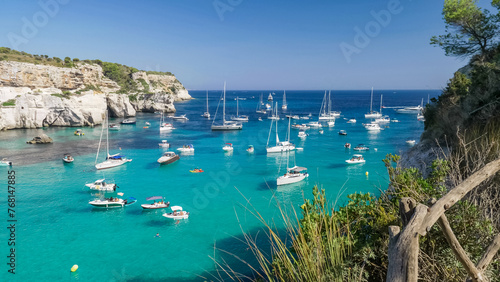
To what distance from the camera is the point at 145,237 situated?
16.0m

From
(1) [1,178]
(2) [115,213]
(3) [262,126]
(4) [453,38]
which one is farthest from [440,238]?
(3) [262,126]

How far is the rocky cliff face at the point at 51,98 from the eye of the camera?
45188 millimetres

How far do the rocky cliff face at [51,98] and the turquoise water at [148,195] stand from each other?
4886 mm

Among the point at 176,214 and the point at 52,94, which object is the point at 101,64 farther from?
the point at 176,214

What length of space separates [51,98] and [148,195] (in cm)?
3907

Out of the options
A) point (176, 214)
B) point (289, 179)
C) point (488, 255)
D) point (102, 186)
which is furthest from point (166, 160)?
point (488, 255)

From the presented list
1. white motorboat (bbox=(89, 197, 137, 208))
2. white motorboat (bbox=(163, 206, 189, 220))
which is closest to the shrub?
white motorboat (bbox=(89, 197, 137, 208))

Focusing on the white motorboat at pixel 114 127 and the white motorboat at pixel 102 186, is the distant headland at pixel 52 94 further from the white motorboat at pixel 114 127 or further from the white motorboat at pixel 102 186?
the white motorboat at pixel 102 186

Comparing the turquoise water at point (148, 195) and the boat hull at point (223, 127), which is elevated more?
the boat hull at point (223, 127)

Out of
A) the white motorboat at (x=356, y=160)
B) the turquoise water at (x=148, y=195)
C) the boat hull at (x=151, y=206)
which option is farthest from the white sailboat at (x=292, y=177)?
→ the boat hull at (x=151, y=206)

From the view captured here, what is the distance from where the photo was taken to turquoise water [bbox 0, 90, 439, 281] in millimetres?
13508

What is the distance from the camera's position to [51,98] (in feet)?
159

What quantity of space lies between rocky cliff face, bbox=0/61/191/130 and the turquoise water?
489 centimetres

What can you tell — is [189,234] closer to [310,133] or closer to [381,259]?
[381,259]
